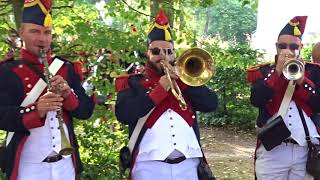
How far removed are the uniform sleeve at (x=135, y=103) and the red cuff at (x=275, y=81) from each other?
37.9 inches

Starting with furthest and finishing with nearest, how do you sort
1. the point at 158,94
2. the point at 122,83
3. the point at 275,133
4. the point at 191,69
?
the point at 275,133
the point at 122,83
the point at 191,69
the point at 158,94

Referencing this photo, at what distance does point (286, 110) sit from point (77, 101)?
5.55 feet

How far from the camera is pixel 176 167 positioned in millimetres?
3617

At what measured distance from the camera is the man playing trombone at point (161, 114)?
11.7ft

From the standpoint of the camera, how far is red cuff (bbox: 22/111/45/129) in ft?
10.6

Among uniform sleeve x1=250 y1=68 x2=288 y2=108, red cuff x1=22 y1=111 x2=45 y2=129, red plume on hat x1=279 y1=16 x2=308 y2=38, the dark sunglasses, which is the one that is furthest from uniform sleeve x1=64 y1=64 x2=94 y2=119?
red plume on hat x1=279 y1=16 x2=308 y2=38

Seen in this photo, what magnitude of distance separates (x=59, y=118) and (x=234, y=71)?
7.14 m

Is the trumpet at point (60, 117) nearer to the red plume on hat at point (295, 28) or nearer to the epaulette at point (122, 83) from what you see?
the epaulette at point (122, 83)

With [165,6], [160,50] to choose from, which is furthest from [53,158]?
[165,6]

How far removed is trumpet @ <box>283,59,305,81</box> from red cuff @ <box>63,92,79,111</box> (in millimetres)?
1573

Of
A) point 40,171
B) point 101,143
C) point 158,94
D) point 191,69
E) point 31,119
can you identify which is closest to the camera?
point 31,119

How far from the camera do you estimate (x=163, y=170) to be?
3605mm

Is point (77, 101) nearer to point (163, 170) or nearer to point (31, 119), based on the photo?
point (31, 119)

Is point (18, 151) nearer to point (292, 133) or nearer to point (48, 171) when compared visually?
point (48, 171)
